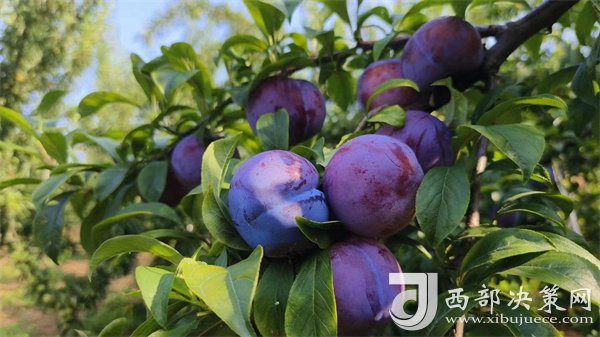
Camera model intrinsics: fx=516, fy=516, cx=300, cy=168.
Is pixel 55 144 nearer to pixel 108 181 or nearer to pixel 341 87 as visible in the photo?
pixel 108 181

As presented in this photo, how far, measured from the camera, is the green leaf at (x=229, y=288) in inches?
11.7

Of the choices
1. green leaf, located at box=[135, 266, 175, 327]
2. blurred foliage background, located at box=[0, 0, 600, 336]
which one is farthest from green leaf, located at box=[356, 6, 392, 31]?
green leaf, located at box=[135, 266, 175, 327]

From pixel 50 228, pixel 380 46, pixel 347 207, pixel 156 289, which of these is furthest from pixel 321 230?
pixel 50 228

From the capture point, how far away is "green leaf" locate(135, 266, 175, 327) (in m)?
0.35

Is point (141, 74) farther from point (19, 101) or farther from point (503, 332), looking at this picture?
point (19, 101)

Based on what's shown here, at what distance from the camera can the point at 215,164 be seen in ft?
1.45

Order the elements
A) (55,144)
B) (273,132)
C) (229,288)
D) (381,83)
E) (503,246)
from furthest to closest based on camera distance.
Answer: (55,144) < (381,83) < (273,132) < (503,246) < (229,288)

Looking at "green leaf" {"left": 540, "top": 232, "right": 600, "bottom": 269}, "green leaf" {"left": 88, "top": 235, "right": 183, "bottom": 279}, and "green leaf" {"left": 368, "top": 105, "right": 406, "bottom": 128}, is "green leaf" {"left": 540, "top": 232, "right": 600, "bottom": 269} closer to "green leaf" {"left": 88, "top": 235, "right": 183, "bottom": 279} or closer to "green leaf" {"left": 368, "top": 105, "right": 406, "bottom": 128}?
"green leaf" {"left": 368, "top": 105, "right": 406, "bottom": 128}

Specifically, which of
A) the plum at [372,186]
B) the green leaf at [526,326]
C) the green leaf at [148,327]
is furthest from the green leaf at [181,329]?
the green leaf at [526,326]

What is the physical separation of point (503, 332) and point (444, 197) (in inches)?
7.2

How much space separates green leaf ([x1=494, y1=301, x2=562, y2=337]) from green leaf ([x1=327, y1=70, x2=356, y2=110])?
1.55 ft

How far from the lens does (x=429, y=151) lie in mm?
510

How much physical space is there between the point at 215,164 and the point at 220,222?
5 centimetres

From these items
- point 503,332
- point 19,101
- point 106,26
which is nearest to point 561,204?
point 503,332
